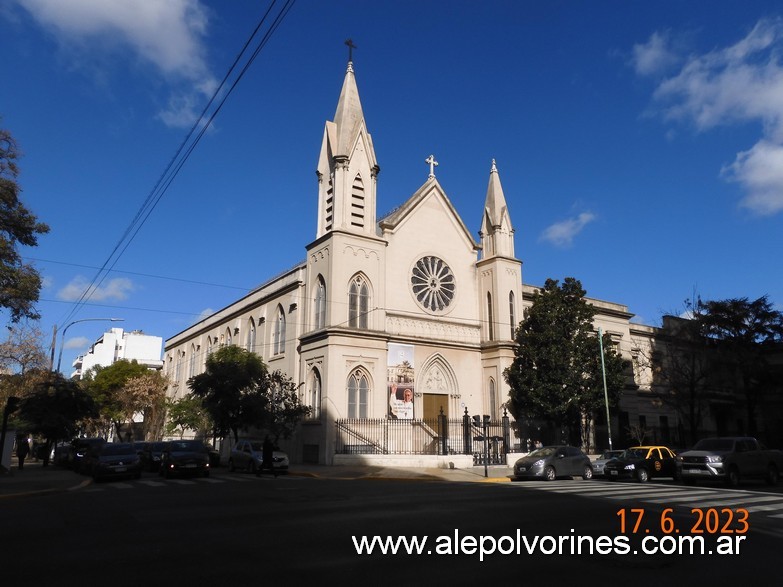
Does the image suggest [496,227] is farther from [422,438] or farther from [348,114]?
[422,438]

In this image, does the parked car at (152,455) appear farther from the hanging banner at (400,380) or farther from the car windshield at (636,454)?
the car windshield at (636,454)

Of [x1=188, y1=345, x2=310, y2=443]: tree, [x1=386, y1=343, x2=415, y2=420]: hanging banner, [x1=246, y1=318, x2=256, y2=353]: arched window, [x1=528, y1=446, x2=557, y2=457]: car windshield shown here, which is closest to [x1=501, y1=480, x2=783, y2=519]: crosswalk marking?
[x1=528, y1=446, x2=557, y2=457]: car windshield

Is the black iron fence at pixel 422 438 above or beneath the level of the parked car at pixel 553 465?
above

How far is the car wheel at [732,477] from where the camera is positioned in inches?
774

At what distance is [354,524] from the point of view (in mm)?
9938

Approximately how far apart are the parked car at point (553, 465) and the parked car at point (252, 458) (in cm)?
952

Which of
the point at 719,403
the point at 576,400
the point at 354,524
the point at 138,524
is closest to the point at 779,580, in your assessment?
the point at 354,524

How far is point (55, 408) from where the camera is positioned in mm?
34500

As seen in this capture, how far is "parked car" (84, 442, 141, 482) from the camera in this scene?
22.4 m

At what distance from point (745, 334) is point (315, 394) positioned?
2953cm

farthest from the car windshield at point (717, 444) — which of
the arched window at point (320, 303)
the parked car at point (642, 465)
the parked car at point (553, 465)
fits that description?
the arched window at point (320, 303)

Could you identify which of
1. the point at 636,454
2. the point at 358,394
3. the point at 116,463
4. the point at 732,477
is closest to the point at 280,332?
the point at 358,394

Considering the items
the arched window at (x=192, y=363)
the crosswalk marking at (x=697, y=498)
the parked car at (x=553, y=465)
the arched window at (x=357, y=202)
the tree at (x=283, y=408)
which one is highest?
the arched window at (x=357, y=202)

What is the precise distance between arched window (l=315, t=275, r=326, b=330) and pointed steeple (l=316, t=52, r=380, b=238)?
2.91 m
